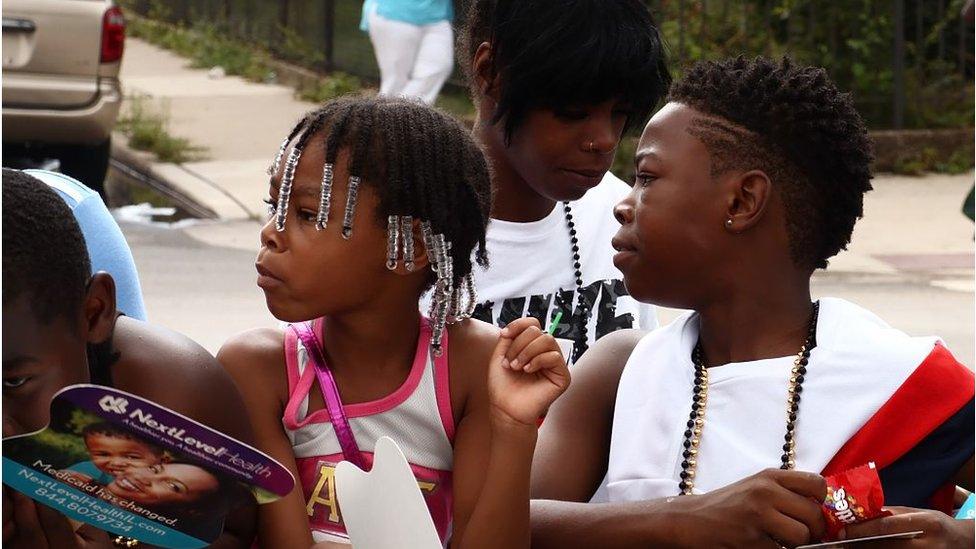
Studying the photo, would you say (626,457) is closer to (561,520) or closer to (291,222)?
(561,520)

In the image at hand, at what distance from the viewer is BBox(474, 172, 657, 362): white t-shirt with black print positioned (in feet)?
10.4

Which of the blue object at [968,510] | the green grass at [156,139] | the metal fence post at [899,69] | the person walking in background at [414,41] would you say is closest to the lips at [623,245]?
the blue object at [968,510]

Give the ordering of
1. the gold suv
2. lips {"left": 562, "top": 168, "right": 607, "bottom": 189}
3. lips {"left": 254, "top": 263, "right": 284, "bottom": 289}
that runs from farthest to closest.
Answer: the gold suv → lips {"left": 562, "top": 168, "right": 607, "bottom": 189} → lips {"left": 254, "top": 263, "right": 284, "bottom": 289}

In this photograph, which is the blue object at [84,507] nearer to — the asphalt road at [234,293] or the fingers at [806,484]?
the fingers at [806,484]

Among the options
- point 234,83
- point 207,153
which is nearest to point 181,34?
point 234,83

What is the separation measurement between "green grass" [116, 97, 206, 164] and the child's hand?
9011 mm

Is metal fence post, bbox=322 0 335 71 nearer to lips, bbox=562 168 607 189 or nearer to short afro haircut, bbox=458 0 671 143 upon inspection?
short afro haircut, bbox=458 0 671 143

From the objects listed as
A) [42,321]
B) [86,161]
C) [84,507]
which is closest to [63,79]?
[86,161]

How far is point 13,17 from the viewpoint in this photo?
924 cm

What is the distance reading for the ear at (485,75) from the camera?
3289 mm

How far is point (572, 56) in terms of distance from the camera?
10.3ft

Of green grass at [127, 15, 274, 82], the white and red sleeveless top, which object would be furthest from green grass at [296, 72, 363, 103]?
the white and red sleeveless top

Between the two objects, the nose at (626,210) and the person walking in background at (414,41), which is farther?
the person walking in background at (414,41)

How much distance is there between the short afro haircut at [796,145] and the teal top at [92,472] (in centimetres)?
103
